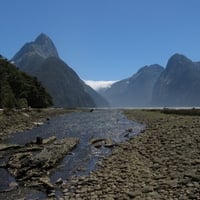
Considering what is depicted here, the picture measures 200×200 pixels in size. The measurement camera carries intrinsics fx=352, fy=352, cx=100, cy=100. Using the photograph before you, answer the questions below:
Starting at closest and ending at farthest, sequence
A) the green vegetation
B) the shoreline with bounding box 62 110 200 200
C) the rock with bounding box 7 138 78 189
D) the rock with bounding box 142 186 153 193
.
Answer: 1. the shoreline with bounding box 62 110 200 200
2. the rock with bounding box 142 186 153 193
3. the rock with bounding box 7 138 78 189
4. the green vegetation

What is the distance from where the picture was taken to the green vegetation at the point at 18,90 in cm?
10631

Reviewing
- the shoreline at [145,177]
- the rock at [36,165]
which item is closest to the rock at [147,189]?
the shoreline at [145,177]

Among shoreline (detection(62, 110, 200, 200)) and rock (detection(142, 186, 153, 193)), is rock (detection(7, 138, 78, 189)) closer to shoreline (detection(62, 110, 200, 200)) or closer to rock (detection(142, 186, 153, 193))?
shoreline (detection(62, 110, 200, 200))

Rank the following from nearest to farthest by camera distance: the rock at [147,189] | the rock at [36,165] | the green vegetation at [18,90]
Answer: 1. the rock at [147,189]
2. the rock at [36,165]
3. the green vegetation at [18,90]

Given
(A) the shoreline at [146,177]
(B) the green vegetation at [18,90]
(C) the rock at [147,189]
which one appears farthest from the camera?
(B) the green vegetation at [18,90]

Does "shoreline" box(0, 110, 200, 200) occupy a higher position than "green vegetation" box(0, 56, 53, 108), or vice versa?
"green vegetation" box(0, 56, 53, 108)

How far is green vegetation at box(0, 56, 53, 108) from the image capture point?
106312 millimetres

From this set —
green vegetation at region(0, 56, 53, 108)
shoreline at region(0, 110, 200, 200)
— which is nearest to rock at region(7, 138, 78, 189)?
shoreline at region(0, 110, 200, 200)

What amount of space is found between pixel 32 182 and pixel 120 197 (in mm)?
6772

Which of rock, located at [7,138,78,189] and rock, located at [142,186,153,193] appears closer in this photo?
rock, located at [142,186,153,193]

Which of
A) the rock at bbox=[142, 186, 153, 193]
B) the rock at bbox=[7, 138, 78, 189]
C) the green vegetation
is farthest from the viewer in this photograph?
the green vegetation

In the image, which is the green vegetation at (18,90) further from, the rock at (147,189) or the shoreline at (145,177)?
the rock at (147,189)

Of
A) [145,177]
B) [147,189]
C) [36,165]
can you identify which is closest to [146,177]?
[145,177]

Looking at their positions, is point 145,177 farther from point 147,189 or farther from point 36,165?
point 36,165
